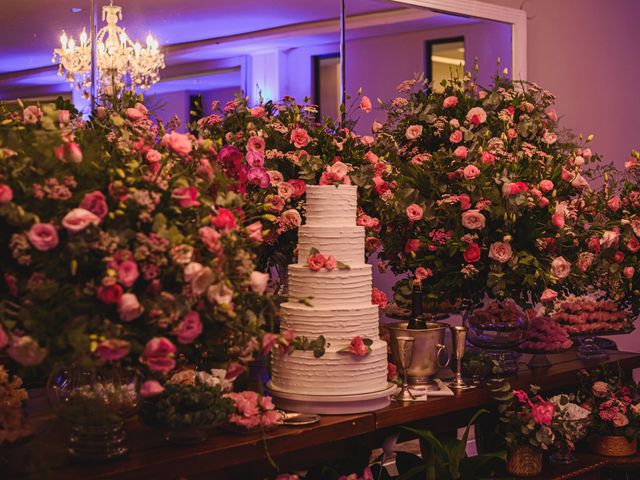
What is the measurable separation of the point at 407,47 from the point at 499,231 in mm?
1764

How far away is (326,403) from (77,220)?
0.95 meters

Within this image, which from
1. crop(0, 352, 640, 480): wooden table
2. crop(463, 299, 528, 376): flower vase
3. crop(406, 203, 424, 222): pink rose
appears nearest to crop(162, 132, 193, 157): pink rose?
crop(0, 352, 640, 480): wooden table

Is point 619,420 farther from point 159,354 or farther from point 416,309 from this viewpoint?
point 159,354

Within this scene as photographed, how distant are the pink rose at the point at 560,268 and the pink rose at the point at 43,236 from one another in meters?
Result: 1.67

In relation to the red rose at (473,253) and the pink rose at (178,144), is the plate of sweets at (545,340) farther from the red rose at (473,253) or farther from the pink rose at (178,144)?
the pink rose at (178,144)

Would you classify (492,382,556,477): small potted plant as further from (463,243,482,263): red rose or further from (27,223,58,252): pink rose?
(27,223,58,252): pink rose

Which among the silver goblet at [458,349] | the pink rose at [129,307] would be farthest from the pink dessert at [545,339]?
the pink rose at [129,307]

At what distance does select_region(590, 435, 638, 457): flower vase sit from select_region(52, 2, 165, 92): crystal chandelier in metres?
2.06

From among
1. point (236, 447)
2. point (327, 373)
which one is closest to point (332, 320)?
point (327, 373)

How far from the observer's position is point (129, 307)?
1.85 meters

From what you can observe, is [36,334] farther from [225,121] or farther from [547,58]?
[547,58]

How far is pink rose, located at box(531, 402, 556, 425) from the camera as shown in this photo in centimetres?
297

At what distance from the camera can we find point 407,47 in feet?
14.8

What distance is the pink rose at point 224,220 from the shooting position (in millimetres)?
2000
